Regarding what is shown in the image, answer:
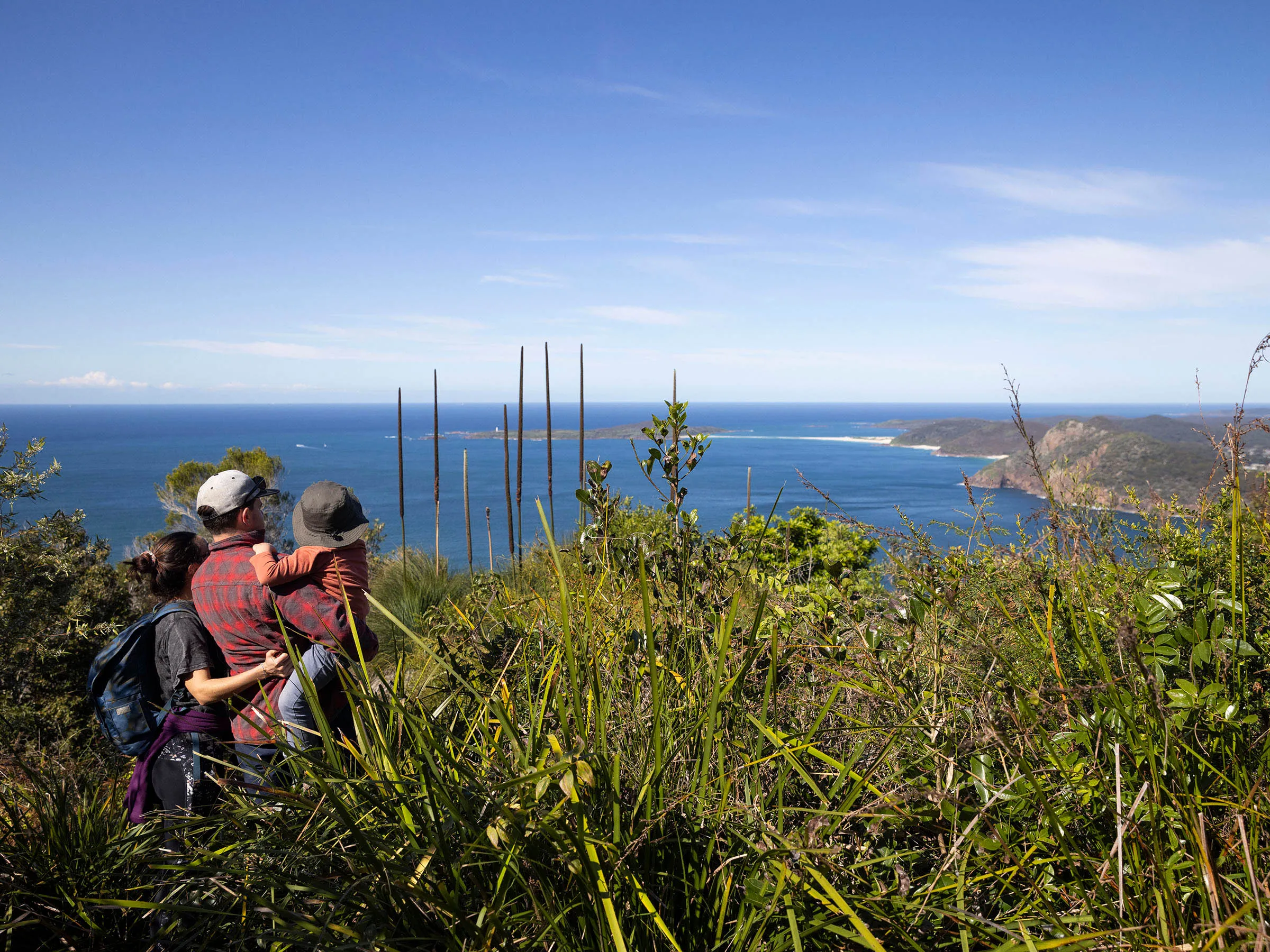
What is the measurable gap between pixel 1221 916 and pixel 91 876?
1908 millimetres

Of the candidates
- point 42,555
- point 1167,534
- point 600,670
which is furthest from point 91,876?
point 42,555

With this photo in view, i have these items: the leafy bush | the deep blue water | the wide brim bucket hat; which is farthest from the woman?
the deep blue water

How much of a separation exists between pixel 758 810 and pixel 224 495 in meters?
2.02

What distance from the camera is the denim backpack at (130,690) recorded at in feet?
7.35

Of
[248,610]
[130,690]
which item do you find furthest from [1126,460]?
[130,690]

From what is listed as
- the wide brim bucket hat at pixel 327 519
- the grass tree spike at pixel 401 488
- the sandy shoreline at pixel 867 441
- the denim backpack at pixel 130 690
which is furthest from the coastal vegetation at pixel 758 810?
the sandy shoreline at pixel 867 441

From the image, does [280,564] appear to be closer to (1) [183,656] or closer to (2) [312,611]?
(2) [312,611]

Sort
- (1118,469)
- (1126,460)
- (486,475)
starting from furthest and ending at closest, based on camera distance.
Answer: (486,475) → (1126,460) → (1118,469)

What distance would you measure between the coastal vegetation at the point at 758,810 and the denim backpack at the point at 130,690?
463mm

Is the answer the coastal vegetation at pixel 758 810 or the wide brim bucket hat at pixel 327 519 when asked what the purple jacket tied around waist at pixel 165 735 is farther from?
the wide brim bucket hat at pixel 327 519

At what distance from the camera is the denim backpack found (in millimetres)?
2240

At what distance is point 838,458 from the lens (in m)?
87.5

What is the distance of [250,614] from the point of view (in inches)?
88.4

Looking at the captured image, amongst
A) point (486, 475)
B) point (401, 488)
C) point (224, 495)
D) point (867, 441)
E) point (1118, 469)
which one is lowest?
point (486, 475)
